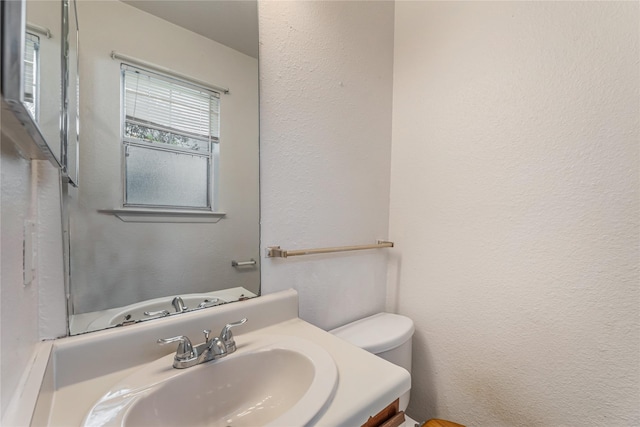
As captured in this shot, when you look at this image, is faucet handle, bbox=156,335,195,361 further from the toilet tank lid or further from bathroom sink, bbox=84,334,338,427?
the toilet tank lid

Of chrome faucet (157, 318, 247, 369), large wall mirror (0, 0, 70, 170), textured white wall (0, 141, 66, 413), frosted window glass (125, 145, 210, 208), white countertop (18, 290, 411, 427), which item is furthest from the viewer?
frosted window glass (125, 145, 210, 208)

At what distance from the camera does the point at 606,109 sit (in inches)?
31.5

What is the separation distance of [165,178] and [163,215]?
11 centimetres

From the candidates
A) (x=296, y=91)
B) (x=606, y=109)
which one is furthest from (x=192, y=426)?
(x=606, y=109)

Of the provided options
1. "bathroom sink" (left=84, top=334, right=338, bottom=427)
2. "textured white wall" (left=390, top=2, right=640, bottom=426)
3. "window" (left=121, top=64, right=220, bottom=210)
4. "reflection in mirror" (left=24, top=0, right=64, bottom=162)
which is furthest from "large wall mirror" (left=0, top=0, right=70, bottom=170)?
"textured white wall" (left=390, top=2, right=640, bottom=426)

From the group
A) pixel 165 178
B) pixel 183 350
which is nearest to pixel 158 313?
pixel 183 350

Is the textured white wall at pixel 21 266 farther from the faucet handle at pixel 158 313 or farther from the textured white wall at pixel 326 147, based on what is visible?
the textured white wall at pixel 326 147

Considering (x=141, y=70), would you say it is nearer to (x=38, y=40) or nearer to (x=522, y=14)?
(x=38, y=40)

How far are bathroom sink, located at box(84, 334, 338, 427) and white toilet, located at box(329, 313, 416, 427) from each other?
0.34m

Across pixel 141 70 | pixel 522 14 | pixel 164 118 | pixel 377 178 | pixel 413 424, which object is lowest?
pixel 413 424

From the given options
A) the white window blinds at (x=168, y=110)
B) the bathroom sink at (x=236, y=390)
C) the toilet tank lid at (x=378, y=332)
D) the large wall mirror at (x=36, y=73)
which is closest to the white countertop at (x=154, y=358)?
the bathroom sink at (x=236, y=390)

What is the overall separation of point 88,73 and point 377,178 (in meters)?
1.10

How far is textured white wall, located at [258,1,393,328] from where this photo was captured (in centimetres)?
97

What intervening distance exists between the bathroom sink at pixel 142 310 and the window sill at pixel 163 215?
0.77ft
